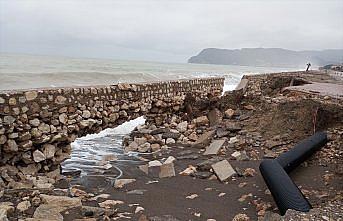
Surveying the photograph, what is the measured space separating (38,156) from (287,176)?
13.9ft

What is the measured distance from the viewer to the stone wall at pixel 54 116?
20.0 feet

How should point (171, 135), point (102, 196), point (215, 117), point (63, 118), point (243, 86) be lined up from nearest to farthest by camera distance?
point (102, 196), point (63, 118), point (171, 135), point (215, 117), point (243, 86)

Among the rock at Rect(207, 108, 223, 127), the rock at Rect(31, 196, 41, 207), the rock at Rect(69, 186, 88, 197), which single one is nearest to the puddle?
the rock at Rect(69, 186, 88, 197)

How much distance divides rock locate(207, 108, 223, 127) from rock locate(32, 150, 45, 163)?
4.70 meters

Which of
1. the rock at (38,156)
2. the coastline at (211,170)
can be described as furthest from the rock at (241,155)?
the rock at (38,156)

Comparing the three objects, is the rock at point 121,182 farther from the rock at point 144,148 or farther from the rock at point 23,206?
the rock at point 144,148

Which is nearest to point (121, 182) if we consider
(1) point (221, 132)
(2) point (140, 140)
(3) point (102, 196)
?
(3) point (102, 196)

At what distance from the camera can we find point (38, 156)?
6.49 metres

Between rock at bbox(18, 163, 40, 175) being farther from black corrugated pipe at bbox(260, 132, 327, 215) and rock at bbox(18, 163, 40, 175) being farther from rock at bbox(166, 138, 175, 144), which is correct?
black corrugated pipe at bbox(260, 132, 327, 215)

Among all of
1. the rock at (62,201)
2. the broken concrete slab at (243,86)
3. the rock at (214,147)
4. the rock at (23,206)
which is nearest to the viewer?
the rock at (23,206)

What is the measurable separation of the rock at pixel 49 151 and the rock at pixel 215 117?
14.6ft

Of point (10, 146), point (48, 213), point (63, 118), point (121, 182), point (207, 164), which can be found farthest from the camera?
point (63, 118)

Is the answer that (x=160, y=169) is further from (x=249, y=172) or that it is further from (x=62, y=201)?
(x=62, y=201)

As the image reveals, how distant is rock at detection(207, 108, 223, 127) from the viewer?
9.80m
